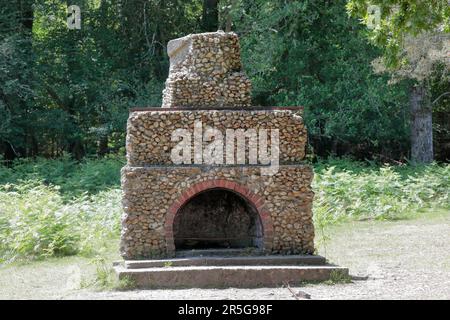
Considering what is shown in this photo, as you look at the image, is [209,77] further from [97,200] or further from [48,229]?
[97,200]

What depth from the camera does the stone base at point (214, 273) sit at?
1162cm

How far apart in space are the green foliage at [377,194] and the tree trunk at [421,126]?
3719 millimetres

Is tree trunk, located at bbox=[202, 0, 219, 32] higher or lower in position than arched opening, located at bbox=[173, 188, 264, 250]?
higher

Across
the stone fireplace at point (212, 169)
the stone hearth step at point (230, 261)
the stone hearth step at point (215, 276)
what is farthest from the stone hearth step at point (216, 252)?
the stone hearth step at point (215, 276)

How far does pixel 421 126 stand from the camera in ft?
89.5

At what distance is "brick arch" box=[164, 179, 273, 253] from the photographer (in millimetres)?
12445

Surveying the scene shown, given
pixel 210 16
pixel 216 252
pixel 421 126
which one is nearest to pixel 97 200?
pixel 216 252

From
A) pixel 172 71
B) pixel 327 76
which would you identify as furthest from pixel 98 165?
pixel 172 71

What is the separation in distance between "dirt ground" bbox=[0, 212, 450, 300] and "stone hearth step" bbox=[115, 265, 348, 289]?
0.92ft

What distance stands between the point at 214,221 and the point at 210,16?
55.2ft

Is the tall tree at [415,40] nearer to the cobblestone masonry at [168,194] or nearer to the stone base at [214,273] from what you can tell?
the cobblestone masonry at [168,194]

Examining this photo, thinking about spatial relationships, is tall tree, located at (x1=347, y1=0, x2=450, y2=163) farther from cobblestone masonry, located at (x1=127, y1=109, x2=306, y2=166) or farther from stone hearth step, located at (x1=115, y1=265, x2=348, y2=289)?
stone hearth step, located at (x1=115, y1=265, x2=348, y2=289)

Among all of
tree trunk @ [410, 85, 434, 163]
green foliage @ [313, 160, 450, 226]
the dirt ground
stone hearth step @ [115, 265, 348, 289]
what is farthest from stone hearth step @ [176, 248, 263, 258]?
tree trunk @ [410, 85, 434, 163]

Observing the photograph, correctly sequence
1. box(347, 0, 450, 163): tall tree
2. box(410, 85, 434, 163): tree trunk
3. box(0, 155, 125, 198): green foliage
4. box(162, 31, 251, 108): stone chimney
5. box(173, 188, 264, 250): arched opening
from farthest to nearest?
1. box(410, 85, 434, 163): tree trunk
2. box(0, 155, 125, 198): green foliage
3. box(173, 188, 264, 250): arched opening
4. box(162, 31, 251, 108): stone chimney
5. box(347, 0, 450, 163): tall tree
